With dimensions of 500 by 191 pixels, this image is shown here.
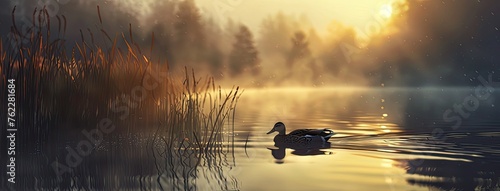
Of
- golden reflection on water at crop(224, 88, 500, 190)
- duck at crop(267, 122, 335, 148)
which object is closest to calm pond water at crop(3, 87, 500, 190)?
golden reflection on water at crop(224, 88, 500, 190)

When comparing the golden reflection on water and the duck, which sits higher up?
the duck

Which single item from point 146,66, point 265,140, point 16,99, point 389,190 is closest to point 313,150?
point 265,140

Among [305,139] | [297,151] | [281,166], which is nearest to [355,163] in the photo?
[281,166]

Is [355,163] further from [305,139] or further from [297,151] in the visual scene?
[305,139]

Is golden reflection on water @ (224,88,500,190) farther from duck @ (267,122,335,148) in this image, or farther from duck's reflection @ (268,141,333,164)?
duck @ (267,122,335,148)

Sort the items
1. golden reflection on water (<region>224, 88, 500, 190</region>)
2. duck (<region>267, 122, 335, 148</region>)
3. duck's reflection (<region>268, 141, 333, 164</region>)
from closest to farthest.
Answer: golden reflection on water (<region>224, 88, 500, 190</region>), duck's reflection (<region>268, 141, 333, 164</region>), duck (<region>267, 122, 335, 148</region>)

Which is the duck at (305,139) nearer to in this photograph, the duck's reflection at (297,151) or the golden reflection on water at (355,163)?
the duck's reflection at (297,151)

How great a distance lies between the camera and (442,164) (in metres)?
9.90

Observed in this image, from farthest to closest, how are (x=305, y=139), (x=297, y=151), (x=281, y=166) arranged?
(x=305, y=139), (x=297, y=151), (x=281, y=166)

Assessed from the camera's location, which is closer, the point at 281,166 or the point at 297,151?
the point at 281,166

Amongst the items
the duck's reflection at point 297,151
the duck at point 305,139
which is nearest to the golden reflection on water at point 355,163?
the duck's reflection at point 297,151

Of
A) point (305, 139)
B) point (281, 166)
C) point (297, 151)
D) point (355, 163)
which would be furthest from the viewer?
point (305, 139)

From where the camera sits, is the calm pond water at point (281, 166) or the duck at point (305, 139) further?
the duck at point (305, 139)

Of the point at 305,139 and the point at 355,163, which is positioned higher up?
the point at 305,139
